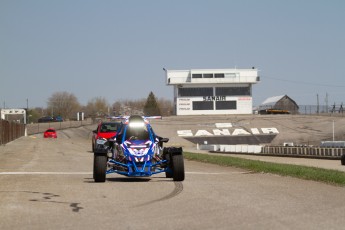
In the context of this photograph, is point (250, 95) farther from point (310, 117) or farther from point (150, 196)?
point (150, 196)

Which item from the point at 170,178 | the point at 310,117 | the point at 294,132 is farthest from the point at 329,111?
the point at 170,178

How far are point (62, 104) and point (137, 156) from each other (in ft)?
572

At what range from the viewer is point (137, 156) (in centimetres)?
1502

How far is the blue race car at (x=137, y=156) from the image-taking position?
14969mm

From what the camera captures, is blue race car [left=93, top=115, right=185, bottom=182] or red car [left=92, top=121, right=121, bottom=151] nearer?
blue race car [left=93, top=115, right=185, bottom=182]

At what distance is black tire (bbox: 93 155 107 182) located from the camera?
14719 mm

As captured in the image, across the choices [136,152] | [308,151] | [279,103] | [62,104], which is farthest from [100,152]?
[62,104]

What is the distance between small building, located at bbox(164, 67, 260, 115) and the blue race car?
9759 cm

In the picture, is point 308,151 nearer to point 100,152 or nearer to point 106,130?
point 106,130

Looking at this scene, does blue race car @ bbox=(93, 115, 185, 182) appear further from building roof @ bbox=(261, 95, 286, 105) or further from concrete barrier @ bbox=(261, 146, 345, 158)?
building roof @ bbox=(261, 95, 286, 105)

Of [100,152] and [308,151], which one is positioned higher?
[100,152]

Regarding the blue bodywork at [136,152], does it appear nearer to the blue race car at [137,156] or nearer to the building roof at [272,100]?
the blue race car at [137,156]

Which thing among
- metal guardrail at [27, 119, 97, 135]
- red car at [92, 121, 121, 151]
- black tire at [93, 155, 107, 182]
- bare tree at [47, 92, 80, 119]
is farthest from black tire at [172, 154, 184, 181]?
bare tree at [47, 92, 80, 119]

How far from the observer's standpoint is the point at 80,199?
1128 centimetres
